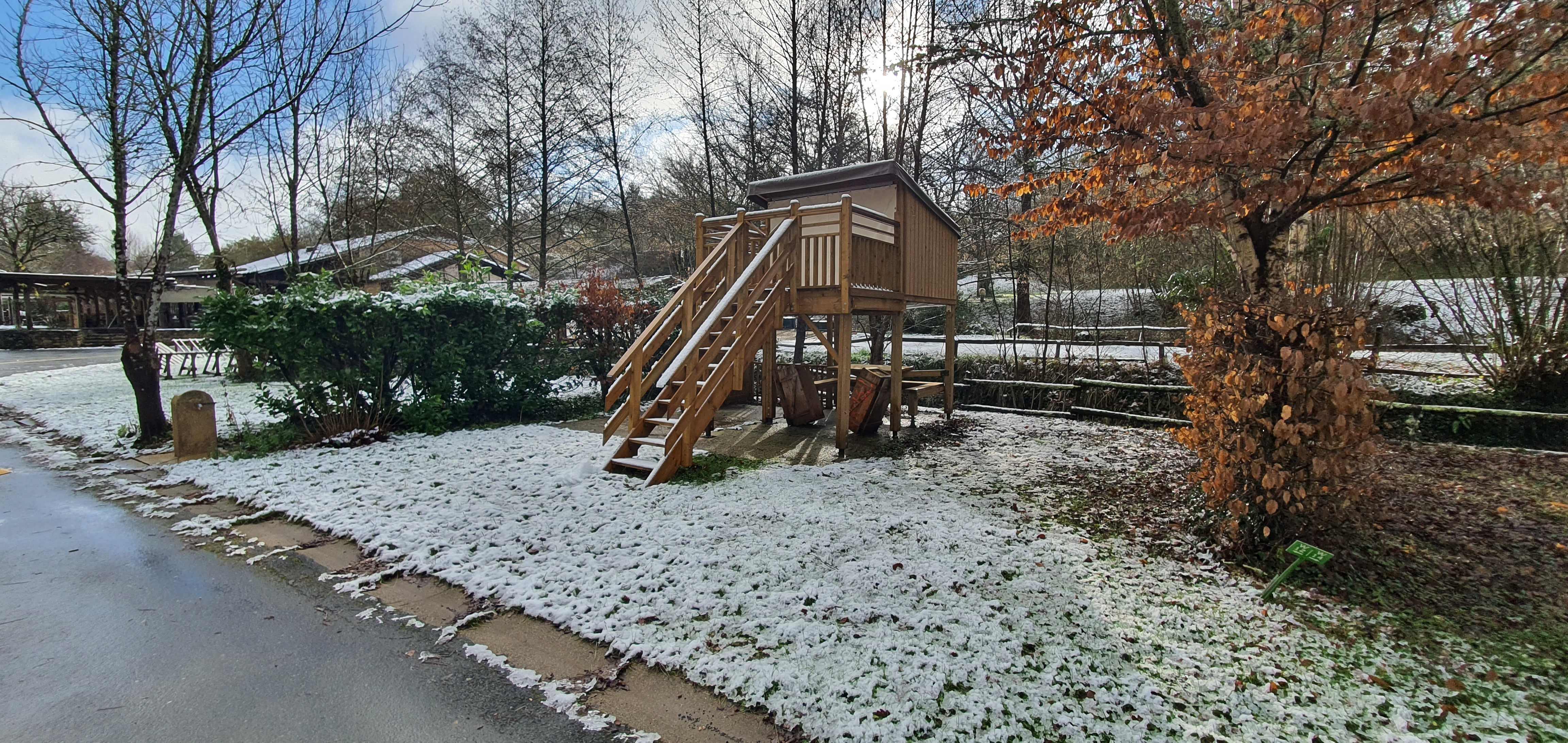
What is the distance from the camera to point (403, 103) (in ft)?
48.1

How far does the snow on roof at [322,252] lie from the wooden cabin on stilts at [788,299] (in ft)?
34.2

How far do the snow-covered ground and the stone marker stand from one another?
0.68 meters

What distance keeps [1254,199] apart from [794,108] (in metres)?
11.7

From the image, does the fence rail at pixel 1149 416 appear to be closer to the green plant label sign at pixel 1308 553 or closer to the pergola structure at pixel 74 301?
the green plant label sign at pixel 1308 553

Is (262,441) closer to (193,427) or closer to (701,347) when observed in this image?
(193,427)

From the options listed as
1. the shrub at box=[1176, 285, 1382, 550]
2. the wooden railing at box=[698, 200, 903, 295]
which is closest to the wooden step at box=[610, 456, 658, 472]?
the wooden railing at box=[698, 200, 903, 295]

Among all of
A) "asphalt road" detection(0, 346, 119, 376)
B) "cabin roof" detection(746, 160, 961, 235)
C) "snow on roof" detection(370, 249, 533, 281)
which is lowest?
"asphalt road" detection(0, 346, 119, 376)

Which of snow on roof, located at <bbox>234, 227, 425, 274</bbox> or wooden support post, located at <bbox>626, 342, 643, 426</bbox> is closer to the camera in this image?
wooden support post, located at <bbox>626, 342, 643, 426</bbox>

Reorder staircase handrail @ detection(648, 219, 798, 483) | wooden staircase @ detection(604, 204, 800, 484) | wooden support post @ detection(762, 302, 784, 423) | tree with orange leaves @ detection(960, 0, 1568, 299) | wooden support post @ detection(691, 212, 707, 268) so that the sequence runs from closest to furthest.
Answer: tree with orange leaves @ detection(960, 0, 1568, 299), staircase handrail @ detection(648, 219, 798, 483), wooden staircase @ detection(604, 204, 800, 484), wooden support post @ detection(691, 212, 707, 268), wooden support post @ detection(762, 302, 784, 423)

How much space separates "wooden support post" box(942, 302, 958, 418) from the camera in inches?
339

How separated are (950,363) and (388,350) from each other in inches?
274

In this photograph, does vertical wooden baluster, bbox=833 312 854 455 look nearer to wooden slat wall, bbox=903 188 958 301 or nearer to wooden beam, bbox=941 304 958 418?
wooden slat wall, bbox=903 188 958 301

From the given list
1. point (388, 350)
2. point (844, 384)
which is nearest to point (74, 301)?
point (388, 350)

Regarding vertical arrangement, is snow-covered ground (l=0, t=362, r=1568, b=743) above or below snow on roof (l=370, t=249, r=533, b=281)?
below
